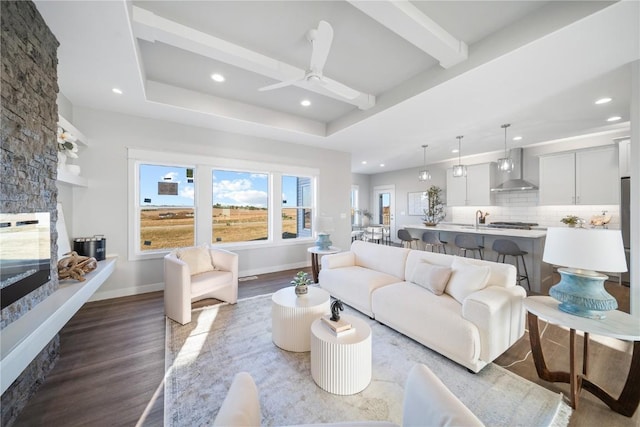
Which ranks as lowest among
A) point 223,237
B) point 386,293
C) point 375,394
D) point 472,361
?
point 375,394

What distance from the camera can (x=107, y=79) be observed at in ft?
9.08

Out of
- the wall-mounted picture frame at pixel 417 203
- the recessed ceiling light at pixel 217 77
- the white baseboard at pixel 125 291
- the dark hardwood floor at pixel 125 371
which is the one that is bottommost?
the dark hardwood floor at pixel 125 371

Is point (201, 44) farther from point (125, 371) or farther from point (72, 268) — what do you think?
point (125, 371)

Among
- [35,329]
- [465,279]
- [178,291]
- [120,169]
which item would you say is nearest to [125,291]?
[178,291]

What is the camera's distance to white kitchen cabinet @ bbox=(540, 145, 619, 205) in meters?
4.61

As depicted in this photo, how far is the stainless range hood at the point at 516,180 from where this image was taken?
5.70 meters

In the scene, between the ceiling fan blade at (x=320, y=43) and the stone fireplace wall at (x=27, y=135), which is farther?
the ceiling fan blade at (x=320, y=43)

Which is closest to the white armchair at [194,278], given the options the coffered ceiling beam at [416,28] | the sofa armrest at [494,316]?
the sofa armrest at [494,316]

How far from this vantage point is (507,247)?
3.99 m

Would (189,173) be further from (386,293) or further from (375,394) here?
(375,394)

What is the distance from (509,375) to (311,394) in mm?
1552

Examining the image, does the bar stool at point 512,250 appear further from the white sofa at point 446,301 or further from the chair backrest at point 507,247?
the white sofa at point 446,301

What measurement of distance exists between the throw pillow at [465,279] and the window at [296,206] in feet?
11.9

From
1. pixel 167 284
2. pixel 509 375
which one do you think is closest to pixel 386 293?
pixel 509 375
